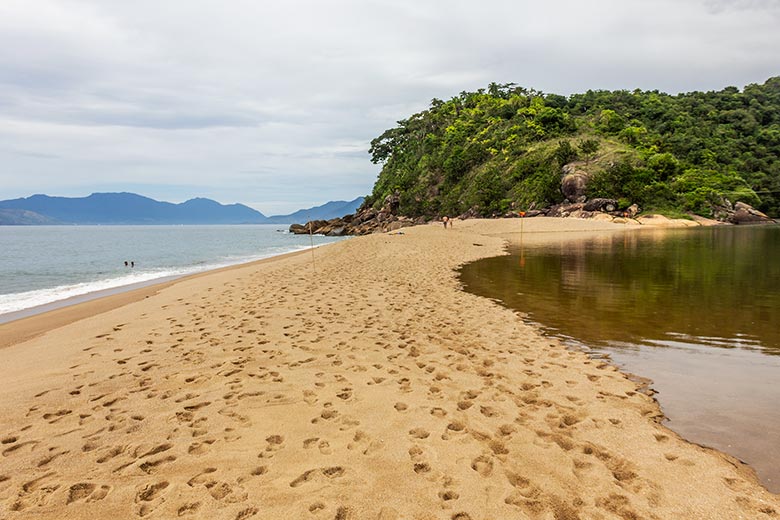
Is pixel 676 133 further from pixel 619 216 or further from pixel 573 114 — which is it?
pixel 619 216

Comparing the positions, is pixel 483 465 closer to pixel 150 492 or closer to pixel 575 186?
pixel 150 492

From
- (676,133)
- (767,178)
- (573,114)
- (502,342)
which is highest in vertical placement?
(573,114)

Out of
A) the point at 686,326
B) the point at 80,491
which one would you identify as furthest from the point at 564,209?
the point at 80,491

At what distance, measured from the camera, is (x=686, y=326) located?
360 inches

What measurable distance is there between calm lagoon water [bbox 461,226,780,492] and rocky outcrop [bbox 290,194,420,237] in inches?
2631

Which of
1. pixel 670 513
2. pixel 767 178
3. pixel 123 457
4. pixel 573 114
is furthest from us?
pixel 573 114

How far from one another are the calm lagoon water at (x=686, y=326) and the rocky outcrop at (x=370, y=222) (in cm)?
6684

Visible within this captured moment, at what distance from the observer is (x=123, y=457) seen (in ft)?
13.5

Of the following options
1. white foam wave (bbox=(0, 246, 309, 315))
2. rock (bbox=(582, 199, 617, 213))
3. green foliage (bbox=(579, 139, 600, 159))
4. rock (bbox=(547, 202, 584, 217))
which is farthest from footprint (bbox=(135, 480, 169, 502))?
green foliage (bbox=(579, 139, 600, 159))

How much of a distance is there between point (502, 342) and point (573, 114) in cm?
11576

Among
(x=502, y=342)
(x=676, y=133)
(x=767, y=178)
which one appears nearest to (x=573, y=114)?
(x=676, y=133)

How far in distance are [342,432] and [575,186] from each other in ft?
240

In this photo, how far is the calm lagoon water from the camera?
4.87m

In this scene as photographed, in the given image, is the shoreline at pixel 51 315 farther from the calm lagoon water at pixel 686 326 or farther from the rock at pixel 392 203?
the rock at pixel 392 203
